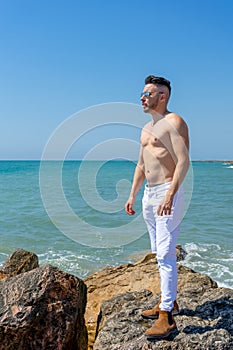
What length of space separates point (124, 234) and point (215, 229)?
4027mm

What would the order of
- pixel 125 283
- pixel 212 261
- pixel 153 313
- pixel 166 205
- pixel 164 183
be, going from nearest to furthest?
pixel 166 205 < pixel 164 183 < pixel 153 313 < pixel 125 283 < pixel 212 261

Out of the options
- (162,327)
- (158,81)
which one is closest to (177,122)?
(158,81)

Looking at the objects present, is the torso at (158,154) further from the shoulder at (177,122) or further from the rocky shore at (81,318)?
the rocky shore at (81,318)

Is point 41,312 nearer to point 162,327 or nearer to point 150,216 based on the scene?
point 162,327

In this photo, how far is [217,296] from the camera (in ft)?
14.4

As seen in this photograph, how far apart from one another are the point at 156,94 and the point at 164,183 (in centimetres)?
89

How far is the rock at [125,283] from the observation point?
17.9 ft

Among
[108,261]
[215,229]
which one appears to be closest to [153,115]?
[108,261]

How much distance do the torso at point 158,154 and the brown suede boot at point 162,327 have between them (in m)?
1.28

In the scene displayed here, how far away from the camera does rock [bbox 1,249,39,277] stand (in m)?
8.18

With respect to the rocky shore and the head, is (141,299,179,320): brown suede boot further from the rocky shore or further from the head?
the head

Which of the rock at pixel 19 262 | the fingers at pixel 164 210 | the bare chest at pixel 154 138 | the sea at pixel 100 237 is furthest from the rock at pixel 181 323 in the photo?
the rock at pixel 19 262

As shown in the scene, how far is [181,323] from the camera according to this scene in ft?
12.7

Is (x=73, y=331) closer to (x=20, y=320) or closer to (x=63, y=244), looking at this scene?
(x=20, y=320)
